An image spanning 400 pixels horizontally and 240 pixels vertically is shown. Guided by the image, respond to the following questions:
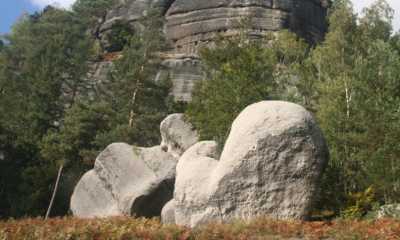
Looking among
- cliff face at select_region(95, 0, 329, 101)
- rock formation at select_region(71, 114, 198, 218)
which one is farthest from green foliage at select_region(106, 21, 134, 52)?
rock formation at select_region(71, 114, 198, 218)

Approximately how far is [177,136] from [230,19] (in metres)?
32.4

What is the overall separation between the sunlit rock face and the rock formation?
29491 millimetres

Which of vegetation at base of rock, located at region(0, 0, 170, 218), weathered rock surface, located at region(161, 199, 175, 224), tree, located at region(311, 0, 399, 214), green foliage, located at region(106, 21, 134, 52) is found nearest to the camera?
tree, located at region(311, 0, 399, 214)

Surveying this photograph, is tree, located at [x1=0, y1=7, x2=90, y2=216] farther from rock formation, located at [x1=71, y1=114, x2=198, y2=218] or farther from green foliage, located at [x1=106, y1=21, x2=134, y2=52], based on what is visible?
green foliage, located at [x1=106, y1=21, x2=134, y2=52]

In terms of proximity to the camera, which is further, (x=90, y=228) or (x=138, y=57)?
(x=138, y=57)

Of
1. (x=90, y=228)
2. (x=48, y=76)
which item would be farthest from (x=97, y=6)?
(x=90, y=228)

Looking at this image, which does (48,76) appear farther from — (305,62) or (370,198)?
(370,198)

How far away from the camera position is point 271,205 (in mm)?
13766

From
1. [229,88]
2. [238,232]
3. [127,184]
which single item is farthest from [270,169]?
[127,184]

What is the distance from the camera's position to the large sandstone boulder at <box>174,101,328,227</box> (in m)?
13.7

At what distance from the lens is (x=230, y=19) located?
53.6m

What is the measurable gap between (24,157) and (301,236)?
2217 cm

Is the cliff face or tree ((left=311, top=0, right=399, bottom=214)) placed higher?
the cliff face

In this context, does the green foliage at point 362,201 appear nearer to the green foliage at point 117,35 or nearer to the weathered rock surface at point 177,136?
the weathered rock surface at point 177,136
